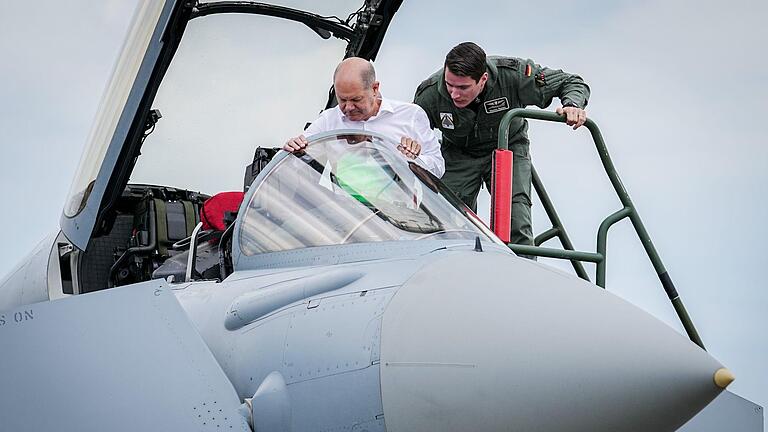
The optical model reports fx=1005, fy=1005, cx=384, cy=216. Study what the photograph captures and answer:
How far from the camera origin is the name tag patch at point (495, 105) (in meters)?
7.13

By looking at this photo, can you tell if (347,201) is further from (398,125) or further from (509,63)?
(509,63)

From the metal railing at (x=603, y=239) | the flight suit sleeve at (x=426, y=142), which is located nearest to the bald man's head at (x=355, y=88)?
the flight suit sleeve at (x=426, y=142)

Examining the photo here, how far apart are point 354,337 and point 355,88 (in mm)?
2595

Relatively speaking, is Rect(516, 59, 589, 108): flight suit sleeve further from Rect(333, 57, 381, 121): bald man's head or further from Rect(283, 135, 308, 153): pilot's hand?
Rect(283, 135, 308, 153): pilot's hand

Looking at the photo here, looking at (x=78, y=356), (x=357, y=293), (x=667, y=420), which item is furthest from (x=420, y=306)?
(x=78, y=356)

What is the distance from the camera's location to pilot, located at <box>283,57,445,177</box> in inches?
231

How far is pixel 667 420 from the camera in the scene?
3.21 m

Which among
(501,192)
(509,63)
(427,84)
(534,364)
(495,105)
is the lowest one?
(534,364)

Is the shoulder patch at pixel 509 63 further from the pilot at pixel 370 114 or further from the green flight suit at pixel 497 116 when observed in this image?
the pilot at pixel 370 114

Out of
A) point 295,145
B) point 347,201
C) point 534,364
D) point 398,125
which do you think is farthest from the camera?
point 398,125

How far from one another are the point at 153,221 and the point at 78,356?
323 cm

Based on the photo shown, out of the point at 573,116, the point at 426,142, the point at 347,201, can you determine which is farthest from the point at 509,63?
the point at 347,201

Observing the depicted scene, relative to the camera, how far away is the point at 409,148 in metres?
5.29

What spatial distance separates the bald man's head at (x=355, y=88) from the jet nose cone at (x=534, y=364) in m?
2.53
